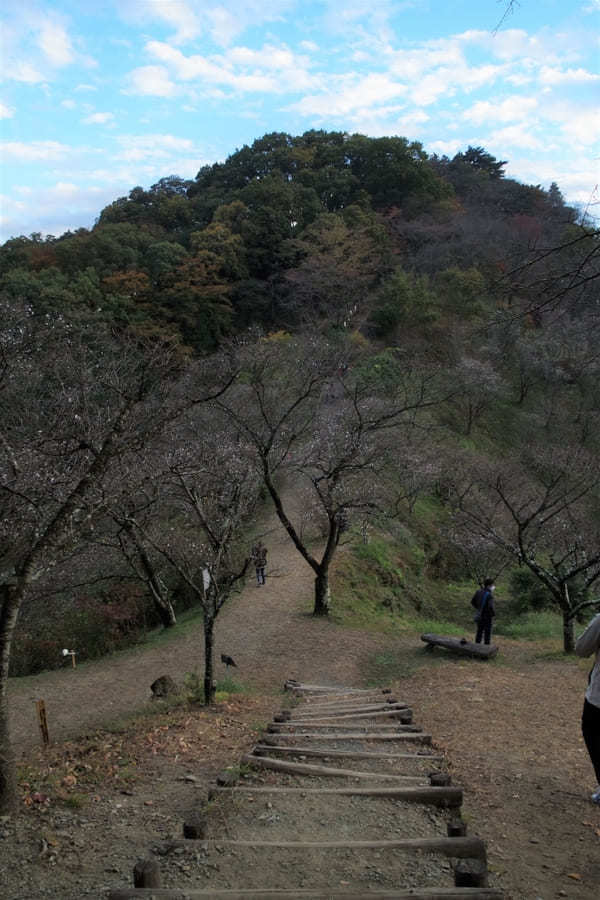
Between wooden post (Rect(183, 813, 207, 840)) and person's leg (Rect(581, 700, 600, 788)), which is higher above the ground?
person's leg (Rect(581, 700, 600, 788))

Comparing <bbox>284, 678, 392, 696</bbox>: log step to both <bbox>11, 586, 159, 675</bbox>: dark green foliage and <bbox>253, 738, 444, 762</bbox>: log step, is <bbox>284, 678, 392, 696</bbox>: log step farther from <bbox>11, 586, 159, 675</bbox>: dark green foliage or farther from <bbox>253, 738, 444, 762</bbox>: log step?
<bbox>11, 586, 159, 675</bbox>: dark green foliage

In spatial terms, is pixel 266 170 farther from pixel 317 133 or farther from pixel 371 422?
pixel 371 422

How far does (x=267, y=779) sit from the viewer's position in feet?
16.1

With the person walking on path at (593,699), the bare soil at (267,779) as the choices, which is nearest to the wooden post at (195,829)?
the bare soil at (267,779)

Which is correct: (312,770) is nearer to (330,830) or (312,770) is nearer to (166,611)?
(330,830)

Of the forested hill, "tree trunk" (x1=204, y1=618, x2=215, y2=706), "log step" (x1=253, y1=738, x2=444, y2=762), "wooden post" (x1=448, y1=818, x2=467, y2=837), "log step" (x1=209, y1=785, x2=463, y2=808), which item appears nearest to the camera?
"wooden post" (x1=448, y1=818, x2=467, y2=837)

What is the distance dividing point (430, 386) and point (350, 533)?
423 inches

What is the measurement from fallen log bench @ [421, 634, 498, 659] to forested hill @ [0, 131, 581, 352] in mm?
17483

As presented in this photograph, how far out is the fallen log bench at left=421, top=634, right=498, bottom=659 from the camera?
11148 mm

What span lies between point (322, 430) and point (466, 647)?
989 cm

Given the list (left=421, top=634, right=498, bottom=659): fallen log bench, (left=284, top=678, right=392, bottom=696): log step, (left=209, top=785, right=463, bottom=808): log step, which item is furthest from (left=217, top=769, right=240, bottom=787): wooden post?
(left=421, top=634, right=498, bottom=659): fallen log bench

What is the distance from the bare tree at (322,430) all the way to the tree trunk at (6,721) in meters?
7.65

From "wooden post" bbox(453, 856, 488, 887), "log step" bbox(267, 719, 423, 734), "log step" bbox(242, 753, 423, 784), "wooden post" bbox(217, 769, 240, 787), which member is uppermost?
"wooden post" bbox(453, 856, 488, 887)

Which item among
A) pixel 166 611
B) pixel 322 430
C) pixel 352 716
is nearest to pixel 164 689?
pixel 352 716
